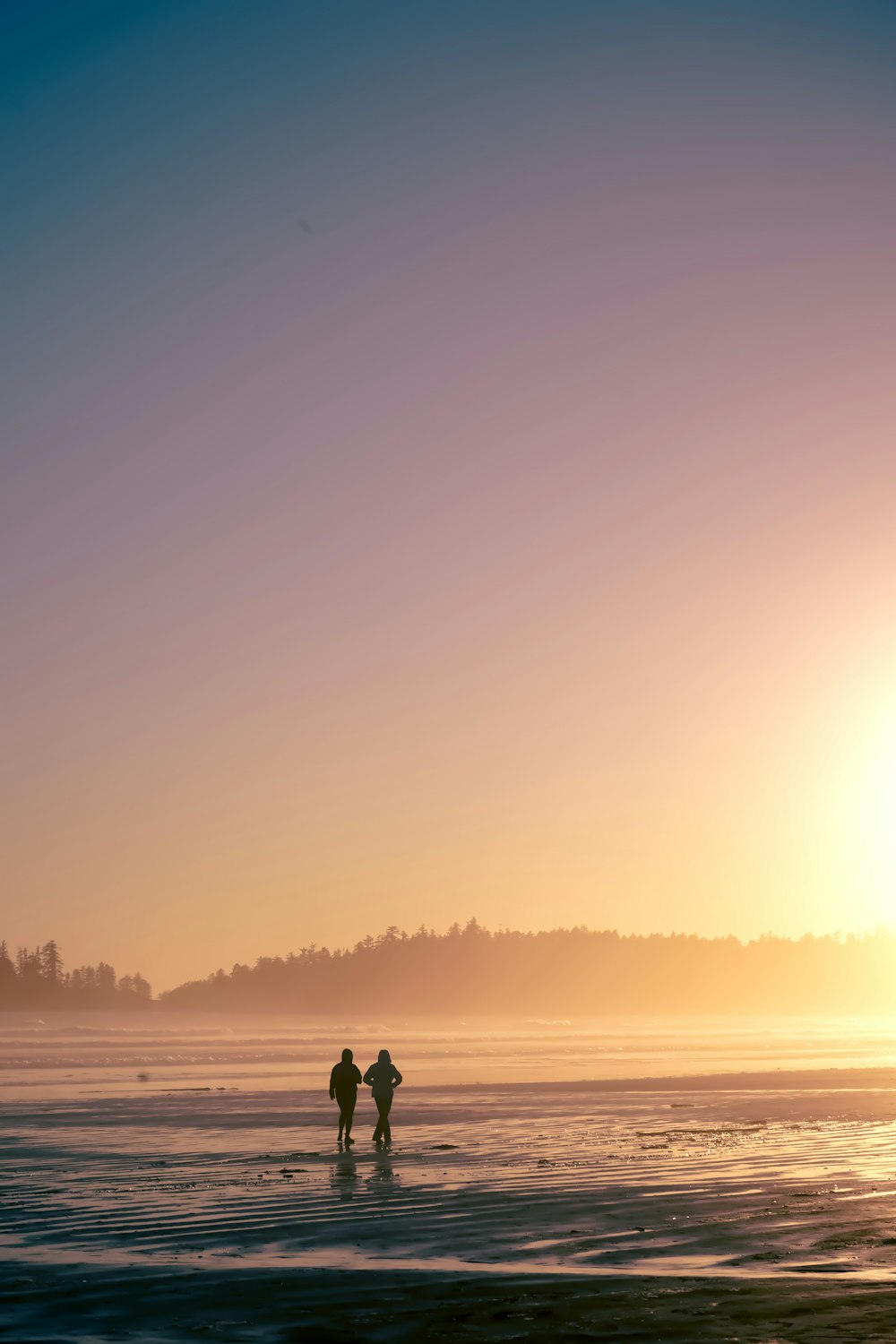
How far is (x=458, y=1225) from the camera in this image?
18344 mm

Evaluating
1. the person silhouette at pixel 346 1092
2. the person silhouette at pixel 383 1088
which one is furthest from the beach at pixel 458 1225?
the person silhouette at pixel 383 1088

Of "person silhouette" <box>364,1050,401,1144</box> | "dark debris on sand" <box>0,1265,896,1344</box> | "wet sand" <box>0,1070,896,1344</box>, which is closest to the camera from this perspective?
"dark debris on sand" <box>0,1265,896,1344</box>

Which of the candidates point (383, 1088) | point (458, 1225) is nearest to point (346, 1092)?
point (383, 1088)

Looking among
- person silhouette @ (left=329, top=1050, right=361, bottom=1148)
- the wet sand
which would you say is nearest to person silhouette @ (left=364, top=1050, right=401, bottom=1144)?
person silhouette @ (left=329, top=1050, right=361, bottom=1148)

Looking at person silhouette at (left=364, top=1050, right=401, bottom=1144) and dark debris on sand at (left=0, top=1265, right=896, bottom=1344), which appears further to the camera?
person silhouette at (left=364, top=1050, right=401, bottom=1144)

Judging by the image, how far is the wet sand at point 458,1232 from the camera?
12.7 metres

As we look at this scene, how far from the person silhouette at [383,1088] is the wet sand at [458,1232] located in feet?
2.21

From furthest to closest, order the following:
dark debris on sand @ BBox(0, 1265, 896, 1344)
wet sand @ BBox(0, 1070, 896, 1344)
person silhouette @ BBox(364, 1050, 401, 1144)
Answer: person silhouette @ BBox(364, 1050, 401, 1144)
wet sand @ BBox(0, 1070, 896, 1344)
dark debris on sand @ BBox(0, 1265, 896, 1344)

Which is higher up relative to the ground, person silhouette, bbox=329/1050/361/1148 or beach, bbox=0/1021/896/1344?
person silhouette, bbox=329/1050/361/1148

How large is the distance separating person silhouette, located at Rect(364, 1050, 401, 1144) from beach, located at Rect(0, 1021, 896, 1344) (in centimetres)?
75

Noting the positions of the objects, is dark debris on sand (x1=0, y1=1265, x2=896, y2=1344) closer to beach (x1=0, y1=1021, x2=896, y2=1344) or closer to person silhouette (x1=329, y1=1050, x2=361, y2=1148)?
beach (x1=0, y1=1021, x2=896, y2=1344)

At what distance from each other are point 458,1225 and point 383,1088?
42.0ft

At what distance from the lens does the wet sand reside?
1266 centimetres

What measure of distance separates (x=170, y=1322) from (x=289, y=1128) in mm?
22674
